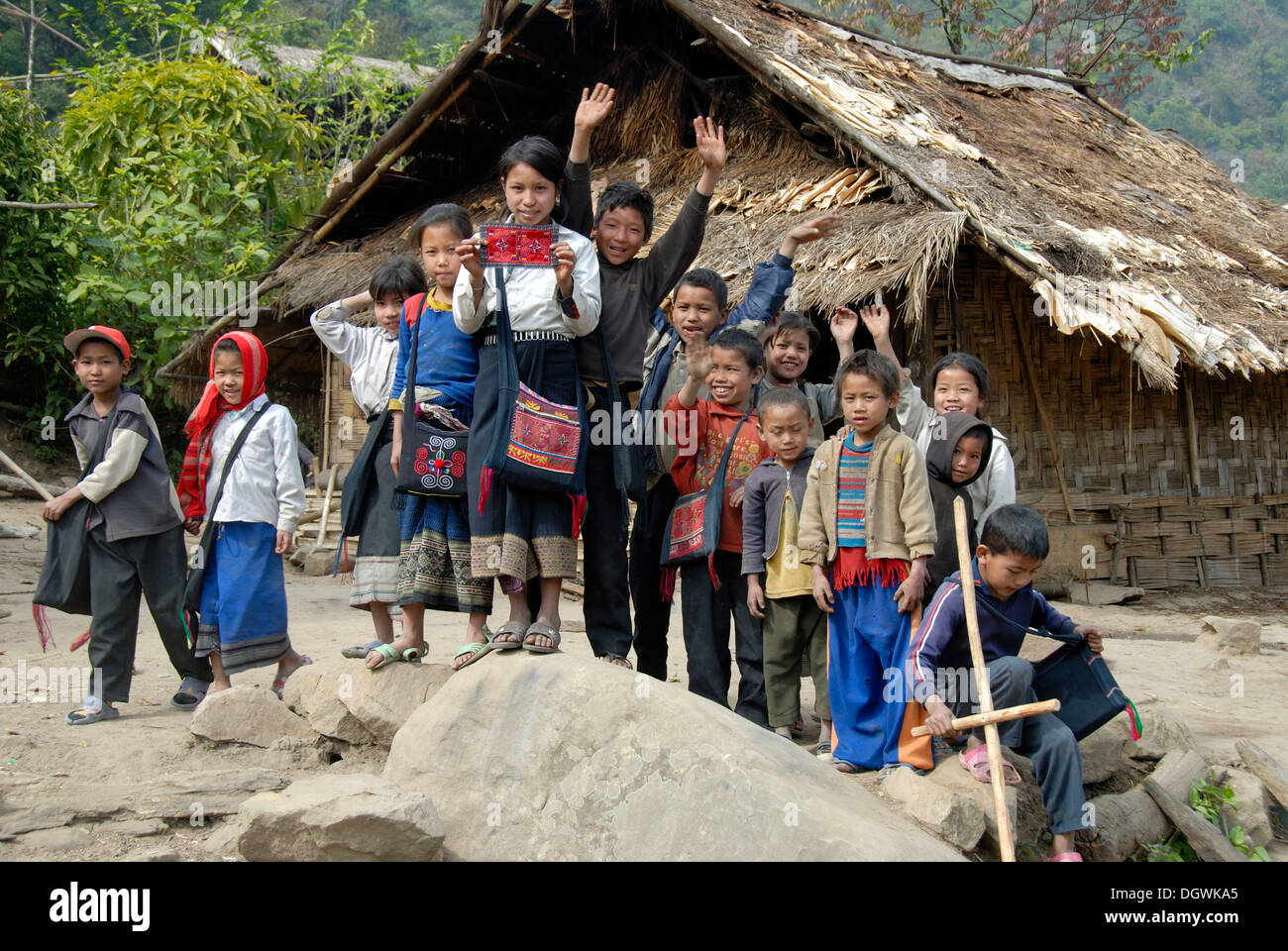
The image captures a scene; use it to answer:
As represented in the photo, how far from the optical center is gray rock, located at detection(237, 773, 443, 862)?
8.63 ft

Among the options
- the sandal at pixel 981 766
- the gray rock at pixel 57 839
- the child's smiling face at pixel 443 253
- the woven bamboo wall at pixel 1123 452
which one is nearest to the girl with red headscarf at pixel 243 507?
the child's smiling face at pixel 443 253

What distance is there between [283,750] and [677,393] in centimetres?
186

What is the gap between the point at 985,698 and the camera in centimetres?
297

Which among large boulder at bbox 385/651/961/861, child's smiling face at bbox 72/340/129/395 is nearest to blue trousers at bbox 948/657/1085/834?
large boulder at bbox 385/651/961/861

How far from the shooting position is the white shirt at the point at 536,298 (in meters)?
3.35

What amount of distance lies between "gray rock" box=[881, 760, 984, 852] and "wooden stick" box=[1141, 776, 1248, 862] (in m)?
0.81

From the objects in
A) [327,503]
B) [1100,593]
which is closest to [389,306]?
[1100,593]

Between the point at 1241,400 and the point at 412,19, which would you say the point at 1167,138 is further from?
the point at 412,19

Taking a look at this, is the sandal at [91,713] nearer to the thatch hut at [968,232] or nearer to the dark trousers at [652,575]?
the dark trousers at [652,575]

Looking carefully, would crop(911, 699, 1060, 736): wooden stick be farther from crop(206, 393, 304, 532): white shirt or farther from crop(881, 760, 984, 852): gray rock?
crop(206, 393, 304, 532): white shirt

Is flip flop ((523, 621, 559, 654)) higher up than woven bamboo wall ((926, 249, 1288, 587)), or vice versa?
woven bamboo wall ((926, 249, 1288, 587))

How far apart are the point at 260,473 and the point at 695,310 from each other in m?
1.82

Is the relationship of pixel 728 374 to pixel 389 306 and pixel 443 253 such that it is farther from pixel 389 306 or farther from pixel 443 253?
pixel 389 306
